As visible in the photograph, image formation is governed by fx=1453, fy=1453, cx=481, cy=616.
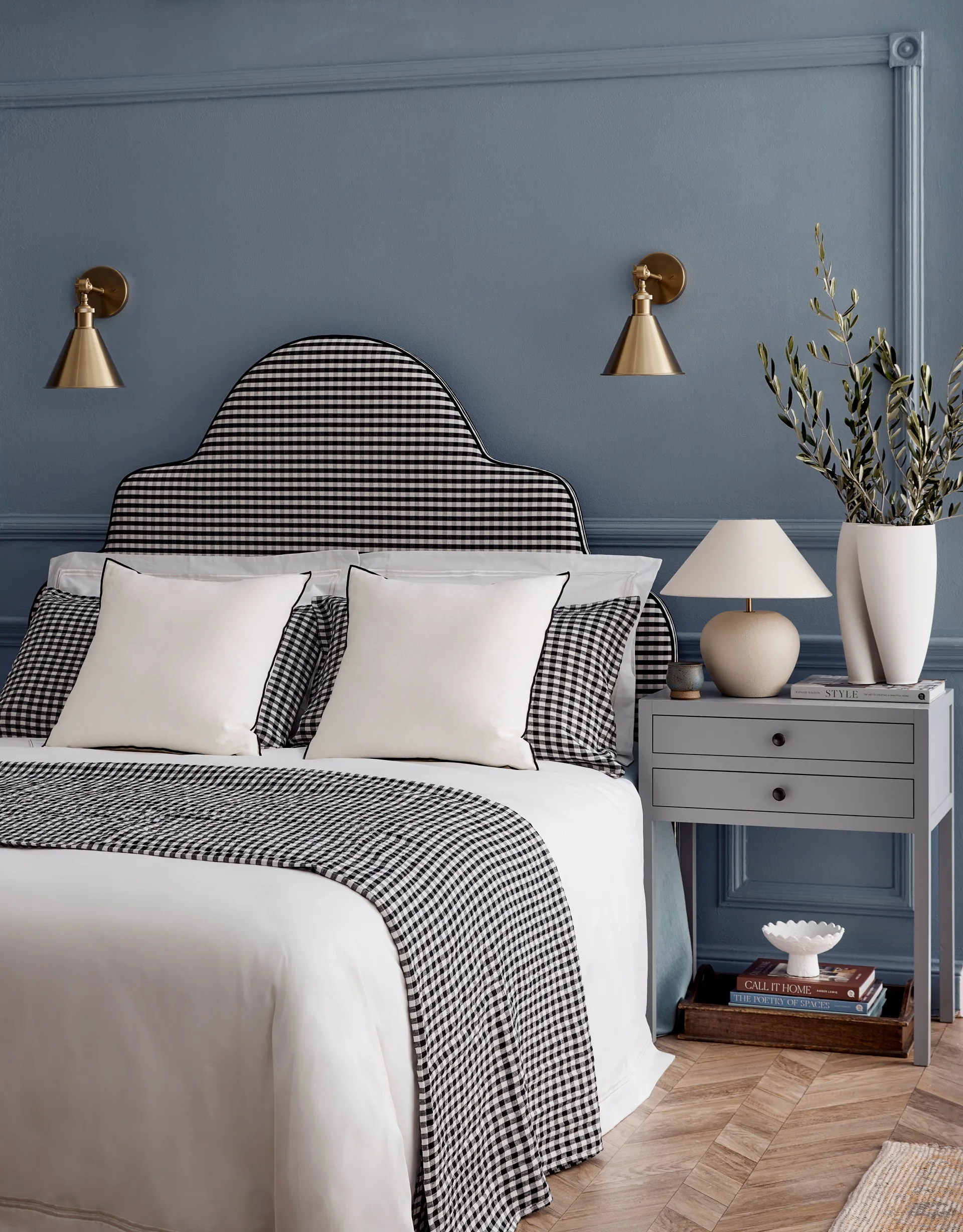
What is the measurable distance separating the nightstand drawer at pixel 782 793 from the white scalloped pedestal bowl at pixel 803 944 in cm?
32

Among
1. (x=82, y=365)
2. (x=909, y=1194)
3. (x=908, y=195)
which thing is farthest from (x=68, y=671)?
(x=908, y=195)

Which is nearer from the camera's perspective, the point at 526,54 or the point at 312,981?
the point at 312,981

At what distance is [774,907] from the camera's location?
3576 millimetres

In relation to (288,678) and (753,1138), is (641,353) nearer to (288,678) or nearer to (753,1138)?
(288,678)

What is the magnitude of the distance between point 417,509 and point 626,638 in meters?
0.73

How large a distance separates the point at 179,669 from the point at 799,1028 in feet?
5.10

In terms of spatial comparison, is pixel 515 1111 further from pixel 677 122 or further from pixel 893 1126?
pixel 677 122

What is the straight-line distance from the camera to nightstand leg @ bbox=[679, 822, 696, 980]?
136 inches

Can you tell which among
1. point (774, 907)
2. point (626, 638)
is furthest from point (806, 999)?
point (626, 638)

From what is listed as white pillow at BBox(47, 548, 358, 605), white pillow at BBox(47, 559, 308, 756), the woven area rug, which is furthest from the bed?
white pillow at BBox(47, 548, 358, 605)

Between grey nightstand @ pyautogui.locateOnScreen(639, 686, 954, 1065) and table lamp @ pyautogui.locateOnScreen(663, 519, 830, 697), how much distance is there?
57 mm

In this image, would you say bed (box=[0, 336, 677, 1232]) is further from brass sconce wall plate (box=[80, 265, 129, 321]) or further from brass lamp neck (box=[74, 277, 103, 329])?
brass sconce wall plate (box=[80, 265, 129, 321])

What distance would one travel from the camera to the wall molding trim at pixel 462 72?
346 cm

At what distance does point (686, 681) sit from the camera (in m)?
3.17
